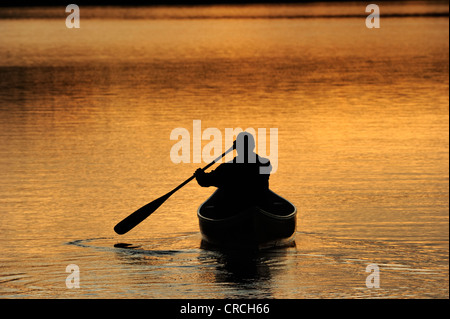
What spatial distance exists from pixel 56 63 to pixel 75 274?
27196 millimetres

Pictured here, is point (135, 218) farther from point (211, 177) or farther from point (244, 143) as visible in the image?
point (244, 143)

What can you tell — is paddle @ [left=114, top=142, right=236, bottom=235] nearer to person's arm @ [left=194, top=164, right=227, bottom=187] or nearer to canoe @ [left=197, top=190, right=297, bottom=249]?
person's arm @ [left=194, top=164, right=227, bottom=187]

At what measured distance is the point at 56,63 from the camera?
35.7 meters

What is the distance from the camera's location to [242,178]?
10219 mm

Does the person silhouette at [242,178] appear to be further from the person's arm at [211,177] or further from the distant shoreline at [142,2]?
the distant shoreline at [142,2]

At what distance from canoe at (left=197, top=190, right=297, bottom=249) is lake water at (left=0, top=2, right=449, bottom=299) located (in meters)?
0.18

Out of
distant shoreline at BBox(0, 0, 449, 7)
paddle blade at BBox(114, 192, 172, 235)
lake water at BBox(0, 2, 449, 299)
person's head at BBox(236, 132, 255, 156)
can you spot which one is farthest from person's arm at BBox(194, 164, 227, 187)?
distant shoreline at BBox(0, 0, 449, 7)

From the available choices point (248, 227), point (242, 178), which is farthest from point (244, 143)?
point (248, 227)

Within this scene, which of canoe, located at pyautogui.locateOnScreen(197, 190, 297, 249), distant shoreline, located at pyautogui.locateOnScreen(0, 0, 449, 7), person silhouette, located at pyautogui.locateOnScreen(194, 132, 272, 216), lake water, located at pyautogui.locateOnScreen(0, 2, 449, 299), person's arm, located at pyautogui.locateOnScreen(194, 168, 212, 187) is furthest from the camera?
distant shoreline, located at pyautogui.locateOnScreen(0, 0, 449, 7)

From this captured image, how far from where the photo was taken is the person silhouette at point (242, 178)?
10188 millimetres

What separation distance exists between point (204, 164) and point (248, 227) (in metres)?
6.49

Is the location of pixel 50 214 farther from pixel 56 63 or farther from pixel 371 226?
pixel 56 63

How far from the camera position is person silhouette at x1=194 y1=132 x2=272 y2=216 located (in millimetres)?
10188
